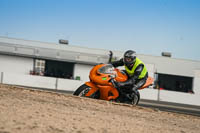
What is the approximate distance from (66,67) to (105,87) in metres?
37.6

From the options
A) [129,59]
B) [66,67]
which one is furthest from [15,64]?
[129,59]

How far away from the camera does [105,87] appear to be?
732cm

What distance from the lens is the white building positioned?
22.8 metres

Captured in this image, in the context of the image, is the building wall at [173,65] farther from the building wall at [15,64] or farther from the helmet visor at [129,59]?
the helmet visor at [129,59]

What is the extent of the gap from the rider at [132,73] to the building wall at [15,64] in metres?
28.4

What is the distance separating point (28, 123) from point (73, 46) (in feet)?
133

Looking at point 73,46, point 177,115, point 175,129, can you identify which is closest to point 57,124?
point 175,129

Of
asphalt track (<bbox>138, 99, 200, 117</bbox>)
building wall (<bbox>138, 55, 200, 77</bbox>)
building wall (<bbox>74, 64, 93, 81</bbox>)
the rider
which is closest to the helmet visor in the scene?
the rider

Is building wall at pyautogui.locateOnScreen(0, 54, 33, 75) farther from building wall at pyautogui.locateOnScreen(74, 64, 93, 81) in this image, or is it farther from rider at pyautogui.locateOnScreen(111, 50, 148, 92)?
rider at pyautogui.locateOnScreen(111, 50, 148, 92)

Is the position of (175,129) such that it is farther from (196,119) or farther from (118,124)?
(196,119)

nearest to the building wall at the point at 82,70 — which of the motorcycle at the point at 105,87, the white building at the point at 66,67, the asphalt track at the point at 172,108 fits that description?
the white building at the point at 66,67

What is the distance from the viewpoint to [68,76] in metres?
35.3

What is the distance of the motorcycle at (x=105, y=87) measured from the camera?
7211mm

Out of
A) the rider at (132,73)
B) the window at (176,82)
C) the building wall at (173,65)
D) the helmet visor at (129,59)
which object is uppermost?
the building wall at (173,65)
